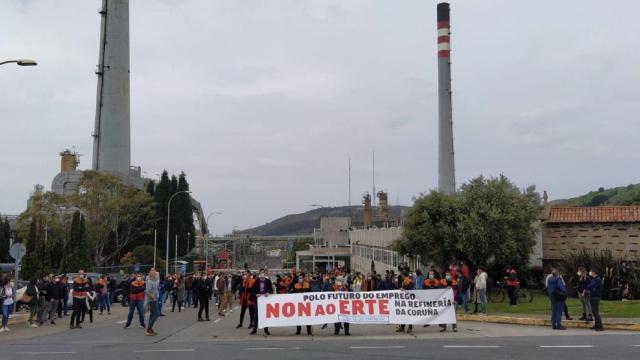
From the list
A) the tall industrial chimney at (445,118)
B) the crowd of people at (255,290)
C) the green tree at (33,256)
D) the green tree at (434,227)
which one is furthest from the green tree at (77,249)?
the tall industrial chimney at (445,118)

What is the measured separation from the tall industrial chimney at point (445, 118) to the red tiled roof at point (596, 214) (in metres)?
17.7

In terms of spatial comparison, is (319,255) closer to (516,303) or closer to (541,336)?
(516,303)

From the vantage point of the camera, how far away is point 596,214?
3653cm

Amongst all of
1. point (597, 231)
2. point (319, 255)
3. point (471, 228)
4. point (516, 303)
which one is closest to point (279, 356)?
point (516, 303)

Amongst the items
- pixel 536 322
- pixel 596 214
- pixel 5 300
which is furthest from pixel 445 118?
pixel 5 300

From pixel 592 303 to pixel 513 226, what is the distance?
15.1m

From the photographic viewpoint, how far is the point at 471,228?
1235 inches

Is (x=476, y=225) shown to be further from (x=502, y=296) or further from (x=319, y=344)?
(x=319, y=344)

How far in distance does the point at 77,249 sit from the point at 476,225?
113ft

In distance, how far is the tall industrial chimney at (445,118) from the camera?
56.0 m

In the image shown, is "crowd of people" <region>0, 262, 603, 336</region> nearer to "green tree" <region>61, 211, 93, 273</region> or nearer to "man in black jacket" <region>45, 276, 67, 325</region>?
"man in black jacket" <region>45, 276, 67, 325</region>

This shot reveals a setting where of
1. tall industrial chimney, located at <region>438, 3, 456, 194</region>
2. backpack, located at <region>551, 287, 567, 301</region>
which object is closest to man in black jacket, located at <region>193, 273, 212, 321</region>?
backpack, located at <region>551, 287, 567, 301</region>

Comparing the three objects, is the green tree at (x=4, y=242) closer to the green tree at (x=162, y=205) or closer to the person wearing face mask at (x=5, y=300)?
the green tree at (x=162, y=205)

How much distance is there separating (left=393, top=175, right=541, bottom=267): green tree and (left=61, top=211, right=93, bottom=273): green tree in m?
28.7
